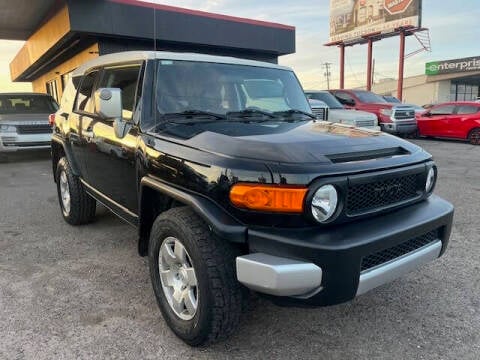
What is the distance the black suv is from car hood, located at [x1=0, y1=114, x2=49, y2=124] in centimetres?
745

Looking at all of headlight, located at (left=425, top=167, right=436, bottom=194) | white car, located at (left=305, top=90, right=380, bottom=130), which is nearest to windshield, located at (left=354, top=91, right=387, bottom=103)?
white car, located at (left=305, top=90, right=380, bottom=130)

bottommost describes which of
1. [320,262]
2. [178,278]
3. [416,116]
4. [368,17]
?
[178,278]

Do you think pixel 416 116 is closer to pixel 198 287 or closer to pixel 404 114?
pixel 404 114

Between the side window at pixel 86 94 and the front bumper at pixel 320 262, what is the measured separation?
2723 millimetres

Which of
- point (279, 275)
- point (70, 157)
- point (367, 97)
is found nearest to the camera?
point (279, 275)

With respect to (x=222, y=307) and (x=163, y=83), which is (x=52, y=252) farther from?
(x=222, y=307)

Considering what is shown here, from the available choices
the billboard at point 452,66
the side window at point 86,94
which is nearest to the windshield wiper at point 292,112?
the side window at point 86,94

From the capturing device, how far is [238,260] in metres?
2.15

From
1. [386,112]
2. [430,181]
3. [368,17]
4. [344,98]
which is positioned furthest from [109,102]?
[368,17]

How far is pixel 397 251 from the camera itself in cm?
244

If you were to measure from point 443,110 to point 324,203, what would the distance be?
45.7 ft

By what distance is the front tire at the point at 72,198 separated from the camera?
180 inches

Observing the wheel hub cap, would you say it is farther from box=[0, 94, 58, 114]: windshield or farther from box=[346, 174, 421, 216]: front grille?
box=[0, 94, 58, 114]: windshield

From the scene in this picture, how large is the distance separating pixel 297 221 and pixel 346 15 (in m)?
37.8
